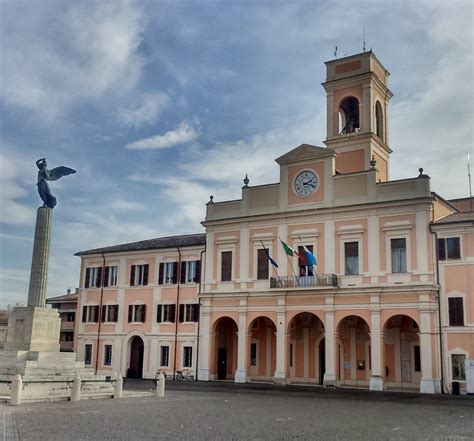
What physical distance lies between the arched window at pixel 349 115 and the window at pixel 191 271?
13.0 metres

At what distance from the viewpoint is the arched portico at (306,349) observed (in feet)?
123

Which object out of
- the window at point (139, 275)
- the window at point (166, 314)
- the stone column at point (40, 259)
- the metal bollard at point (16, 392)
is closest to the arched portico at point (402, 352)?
the window at point (166, 314)

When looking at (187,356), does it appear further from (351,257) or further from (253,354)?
(351,257)

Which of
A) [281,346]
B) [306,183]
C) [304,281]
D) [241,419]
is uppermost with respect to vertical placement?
[306,183]

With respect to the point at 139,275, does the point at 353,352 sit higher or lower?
lower

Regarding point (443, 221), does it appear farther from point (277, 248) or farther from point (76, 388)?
point (76, 388)

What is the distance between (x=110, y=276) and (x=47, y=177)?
61.7 ft

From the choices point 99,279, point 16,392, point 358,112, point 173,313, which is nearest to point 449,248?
point 358,112

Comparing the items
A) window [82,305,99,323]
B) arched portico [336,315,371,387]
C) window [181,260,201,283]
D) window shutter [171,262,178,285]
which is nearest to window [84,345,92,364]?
window [82,305,99,323]

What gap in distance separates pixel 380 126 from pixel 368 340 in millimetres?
14675

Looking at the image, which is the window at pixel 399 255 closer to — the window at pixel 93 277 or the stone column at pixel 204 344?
the stone column at pixel 204 344

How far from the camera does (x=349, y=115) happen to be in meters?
42.4

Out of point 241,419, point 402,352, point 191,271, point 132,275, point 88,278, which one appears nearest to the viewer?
point 241,419

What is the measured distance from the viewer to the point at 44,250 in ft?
86.7
